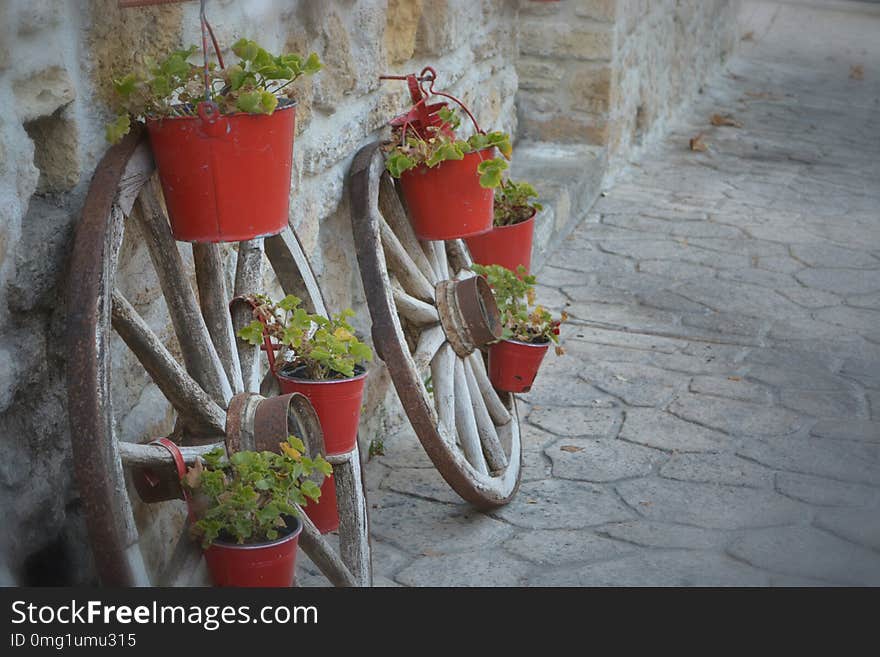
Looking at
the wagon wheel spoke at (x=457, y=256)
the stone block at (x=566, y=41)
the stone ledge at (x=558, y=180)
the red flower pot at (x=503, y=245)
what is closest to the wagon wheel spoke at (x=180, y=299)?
the wagon wheel spoke at (x=457, y=256)

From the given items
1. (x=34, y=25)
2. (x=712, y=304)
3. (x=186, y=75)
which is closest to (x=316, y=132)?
(x=186, y=75)

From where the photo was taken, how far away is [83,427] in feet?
5.55

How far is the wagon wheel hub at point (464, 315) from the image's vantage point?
2.93 m

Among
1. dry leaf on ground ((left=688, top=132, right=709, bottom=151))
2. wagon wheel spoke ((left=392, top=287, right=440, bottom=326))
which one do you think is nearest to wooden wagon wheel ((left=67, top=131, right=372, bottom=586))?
wagon wheel spoke ((left=392, top=287, right=440, bottom=326))

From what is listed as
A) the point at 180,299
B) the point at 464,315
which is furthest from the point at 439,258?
the point at 180,299

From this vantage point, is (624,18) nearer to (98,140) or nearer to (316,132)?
(316,132)

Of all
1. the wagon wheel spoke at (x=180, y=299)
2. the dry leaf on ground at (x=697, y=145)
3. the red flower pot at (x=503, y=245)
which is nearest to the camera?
the wagon wheel spoke at (x=180, y=299)

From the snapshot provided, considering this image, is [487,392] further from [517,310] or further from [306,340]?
[306,340]

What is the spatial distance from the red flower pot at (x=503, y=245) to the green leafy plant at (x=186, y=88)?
4.79 ft

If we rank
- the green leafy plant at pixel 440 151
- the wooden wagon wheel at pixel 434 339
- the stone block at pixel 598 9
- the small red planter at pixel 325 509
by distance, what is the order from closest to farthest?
the small red planter at pixel 325 509 → the wooden wagon wheel at pixel 434 339 → the green leafy plant at pixel 440 151 → the stone block at pixel 598 9

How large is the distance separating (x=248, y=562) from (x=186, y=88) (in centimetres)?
81

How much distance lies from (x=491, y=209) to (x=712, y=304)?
5.40 ft

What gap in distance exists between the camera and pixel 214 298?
88.9 inches

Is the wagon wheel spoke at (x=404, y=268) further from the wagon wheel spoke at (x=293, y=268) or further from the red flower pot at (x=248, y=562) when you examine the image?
the red flower pot at (x=248, y=562)
